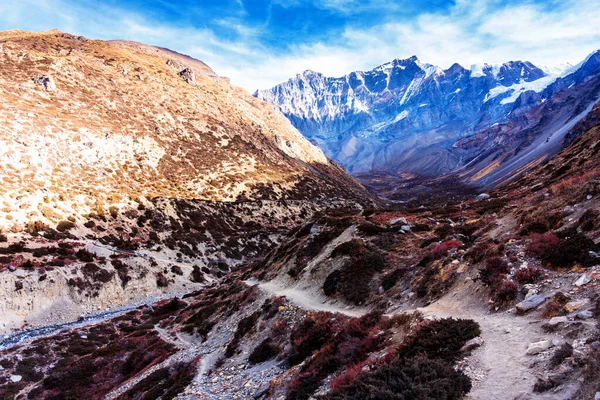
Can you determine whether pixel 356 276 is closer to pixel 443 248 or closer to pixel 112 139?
pixel 443 248

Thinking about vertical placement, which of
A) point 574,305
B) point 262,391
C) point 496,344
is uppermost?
point 574,305

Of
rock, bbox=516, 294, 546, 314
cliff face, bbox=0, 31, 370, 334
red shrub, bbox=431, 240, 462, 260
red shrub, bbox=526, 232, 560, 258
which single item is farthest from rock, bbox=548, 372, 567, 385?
cliff face, bbox=0, 31, 370, 334

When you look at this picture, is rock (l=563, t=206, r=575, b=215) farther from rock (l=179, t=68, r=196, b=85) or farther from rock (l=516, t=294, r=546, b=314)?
rock (l=179, t=68, r=196, b=85)

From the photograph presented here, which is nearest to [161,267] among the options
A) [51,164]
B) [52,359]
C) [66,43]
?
[52,359]

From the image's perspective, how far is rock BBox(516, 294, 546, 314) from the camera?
37.4 ft

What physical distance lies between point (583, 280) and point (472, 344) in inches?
185

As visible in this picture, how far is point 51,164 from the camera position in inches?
2532

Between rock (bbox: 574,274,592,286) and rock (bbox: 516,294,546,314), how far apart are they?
1171 mm

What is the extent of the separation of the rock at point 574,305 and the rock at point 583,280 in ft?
3.90

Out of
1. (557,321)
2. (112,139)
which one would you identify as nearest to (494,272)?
(557,321)

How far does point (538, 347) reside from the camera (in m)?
8.90

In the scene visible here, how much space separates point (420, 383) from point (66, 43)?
167672mm

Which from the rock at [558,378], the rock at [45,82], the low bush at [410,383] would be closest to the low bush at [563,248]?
the rock at [558,378]

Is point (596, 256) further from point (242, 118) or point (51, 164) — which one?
point (242, 118)
